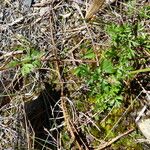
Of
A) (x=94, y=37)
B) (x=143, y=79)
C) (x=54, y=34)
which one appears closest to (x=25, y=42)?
(x=54, y=34)

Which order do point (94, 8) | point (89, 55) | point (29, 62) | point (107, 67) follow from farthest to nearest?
1. point (94, 8)
2. point (89, 55)
3. point (29, 62)
4. point (107, 67)

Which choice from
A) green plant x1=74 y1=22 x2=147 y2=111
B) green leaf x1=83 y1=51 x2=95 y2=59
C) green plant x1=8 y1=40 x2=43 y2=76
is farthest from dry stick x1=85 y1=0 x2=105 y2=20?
green plant x1=8 y1=40 x2=43 y2=76

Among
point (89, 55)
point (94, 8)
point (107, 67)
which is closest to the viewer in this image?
point (107, 67)

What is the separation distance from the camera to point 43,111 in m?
2.87

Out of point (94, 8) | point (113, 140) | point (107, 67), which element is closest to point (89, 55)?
point (107, 67)

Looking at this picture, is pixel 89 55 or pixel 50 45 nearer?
pixel 89 55

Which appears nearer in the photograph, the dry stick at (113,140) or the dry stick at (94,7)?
the dry stick at (113,140)

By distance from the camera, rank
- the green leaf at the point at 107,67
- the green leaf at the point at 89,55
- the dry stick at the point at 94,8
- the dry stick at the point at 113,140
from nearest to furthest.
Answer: the green leaf at the point at 107,67
the dry stick at the point at 113,140
the green leaf at the point at 89,55
the dry stick at the point at 94,8

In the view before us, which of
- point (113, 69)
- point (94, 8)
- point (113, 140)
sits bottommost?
point (113, 140)

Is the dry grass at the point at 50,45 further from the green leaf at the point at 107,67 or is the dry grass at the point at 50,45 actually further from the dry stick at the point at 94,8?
the green leaf at the point at 107,67

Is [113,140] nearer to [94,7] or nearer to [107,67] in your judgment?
[107,67]

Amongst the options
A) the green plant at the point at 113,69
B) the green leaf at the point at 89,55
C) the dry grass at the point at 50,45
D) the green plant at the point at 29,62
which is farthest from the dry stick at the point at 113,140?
the green plant at the point at 29,62

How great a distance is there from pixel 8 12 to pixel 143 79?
3.69 ft

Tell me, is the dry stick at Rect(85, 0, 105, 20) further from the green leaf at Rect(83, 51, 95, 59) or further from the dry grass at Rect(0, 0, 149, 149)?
the green leaf at Rect(83, 51, 95, 59)
